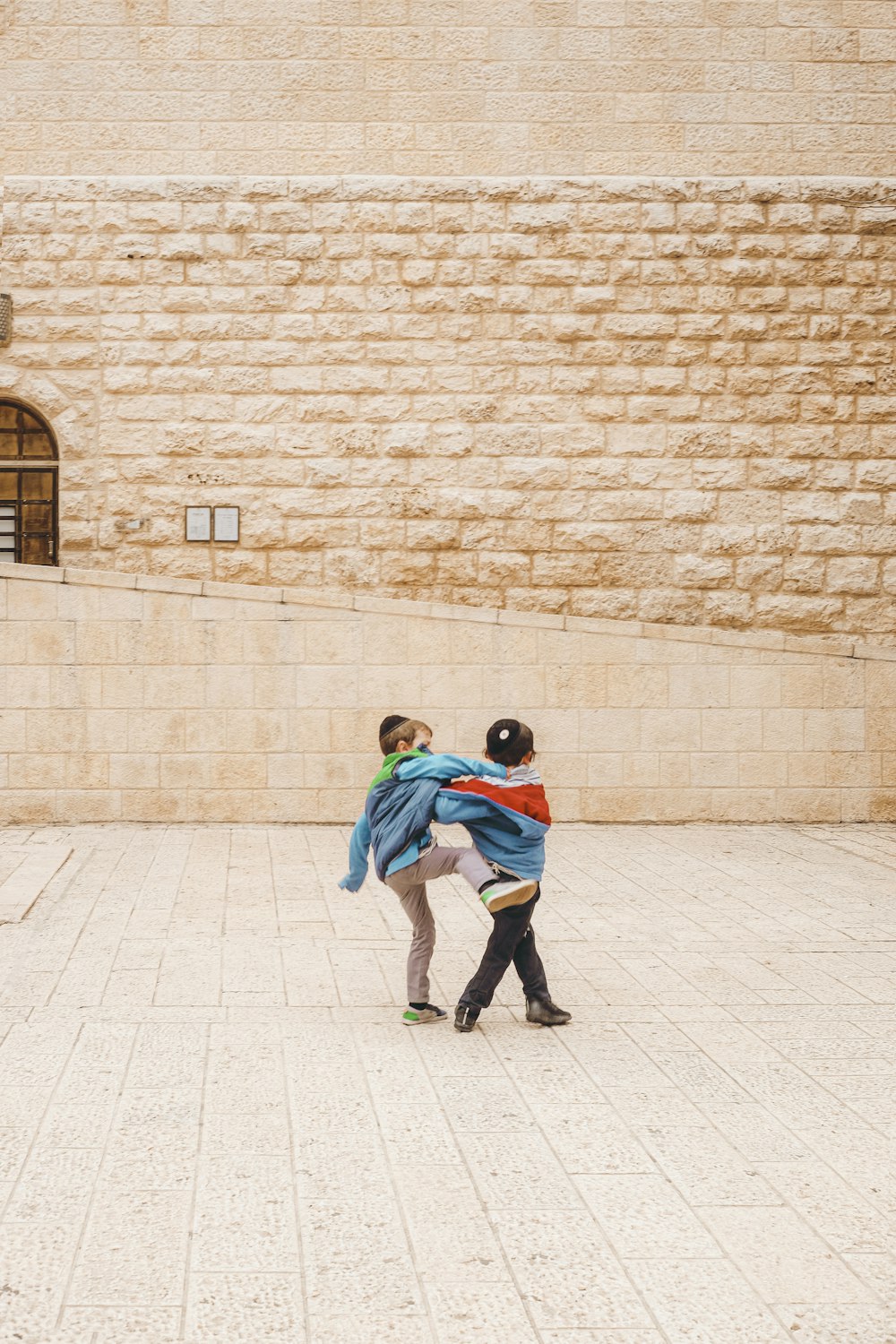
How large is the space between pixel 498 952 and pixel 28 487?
777 cm

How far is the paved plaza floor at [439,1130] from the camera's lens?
3.02 metres

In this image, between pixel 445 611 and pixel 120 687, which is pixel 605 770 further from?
pixel 120 687

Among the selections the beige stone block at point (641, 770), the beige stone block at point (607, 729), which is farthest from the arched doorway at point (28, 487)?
the beige stone block at point (641, 770)

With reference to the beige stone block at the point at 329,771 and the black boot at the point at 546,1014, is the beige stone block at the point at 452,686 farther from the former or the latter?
the black boot at the point at 546,1014

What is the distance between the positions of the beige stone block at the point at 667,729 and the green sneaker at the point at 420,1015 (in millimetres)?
5728

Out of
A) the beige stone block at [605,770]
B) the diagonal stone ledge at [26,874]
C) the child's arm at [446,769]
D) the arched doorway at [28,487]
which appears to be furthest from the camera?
the arched doorway at [28,487]

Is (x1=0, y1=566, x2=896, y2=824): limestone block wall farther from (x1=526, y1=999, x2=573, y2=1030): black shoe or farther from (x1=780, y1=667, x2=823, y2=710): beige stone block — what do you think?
(x1=526, y1=999, x2=573, y2=1030): black shoe

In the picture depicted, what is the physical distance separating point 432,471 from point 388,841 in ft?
21.1

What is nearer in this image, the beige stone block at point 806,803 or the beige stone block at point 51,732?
the beige stone block at point 51,732

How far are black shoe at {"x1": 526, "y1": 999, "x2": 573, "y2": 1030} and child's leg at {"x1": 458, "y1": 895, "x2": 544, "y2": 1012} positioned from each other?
0.55 feet

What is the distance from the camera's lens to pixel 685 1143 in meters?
4.05

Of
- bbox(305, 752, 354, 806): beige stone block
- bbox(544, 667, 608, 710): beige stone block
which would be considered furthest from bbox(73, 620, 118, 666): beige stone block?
bbox(544, 667, 608, 710): beige stone block

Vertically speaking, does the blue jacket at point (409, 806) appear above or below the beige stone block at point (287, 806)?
above

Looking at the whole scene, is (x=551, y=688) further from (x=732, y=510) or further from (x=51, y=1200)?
(x=51, y=1200)
